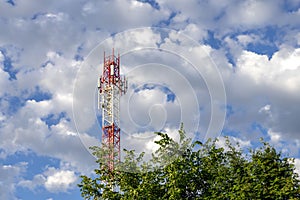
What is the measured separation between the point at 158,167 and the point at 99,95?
74.2 feet

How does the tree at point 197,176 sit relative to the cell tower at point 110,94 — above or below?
below

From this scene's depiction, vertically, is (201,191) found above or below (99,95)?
below

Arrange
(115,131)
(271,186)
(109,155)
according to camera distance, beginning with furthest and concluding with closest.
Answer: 1. (115,131)
2. (109,155)
3. (271,186)

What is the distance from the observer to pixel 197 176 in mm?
31031

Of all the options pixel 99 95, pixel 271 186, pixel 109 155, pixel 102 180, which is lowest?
pixel 271 186

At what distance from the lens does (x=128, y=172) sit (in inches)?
1299

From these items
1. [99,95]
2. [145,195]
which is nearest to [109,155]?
[145,195]

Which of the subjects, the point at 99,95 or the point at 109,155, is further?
the point at 99,95

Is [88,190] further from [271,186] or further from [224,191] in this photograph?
[271,186]

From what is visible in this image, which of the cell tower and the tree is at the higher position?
the cell tower

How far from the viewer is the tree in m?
28.8

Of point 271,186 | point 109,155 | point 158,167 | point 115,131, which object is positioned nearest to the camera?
point 271,186

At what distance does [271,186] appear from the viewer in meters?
29.0

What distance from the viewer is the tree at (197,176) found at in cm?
2875
